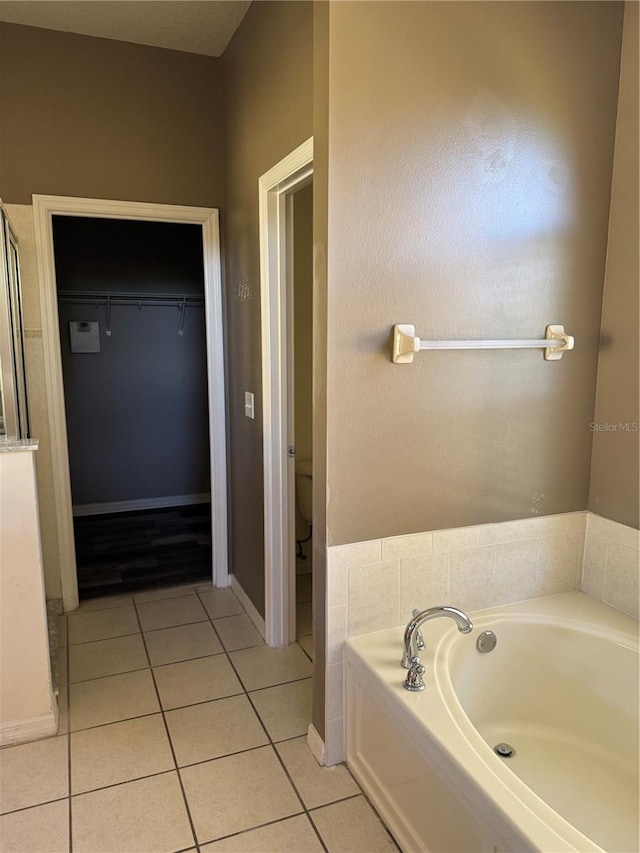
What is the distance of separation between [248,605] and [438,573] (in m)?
1.39

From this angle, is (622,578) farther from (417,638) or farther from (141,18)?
(141,18)

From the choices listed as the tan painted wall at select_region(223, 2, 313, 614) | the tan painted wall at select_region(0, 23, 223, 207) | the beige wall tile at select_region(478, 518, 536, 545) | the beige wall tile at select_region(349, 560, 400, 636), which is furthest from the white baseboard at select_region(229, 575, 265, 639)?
the tan painted wall at select_region(0, 23, 223, 207)

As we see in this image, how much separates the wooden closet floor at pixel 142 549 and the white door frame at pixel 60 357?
0.31m

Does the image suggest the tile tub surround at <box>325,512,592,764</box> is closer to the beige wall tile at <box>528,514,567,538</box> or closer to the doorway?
the beige wall tile at <box>528,514,567,538</box>

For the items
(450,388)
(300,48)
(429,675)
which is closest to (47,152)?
(300,48)

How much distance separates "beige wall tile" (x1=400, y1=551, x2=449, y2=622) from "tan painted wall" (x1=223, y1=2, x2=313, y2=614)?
1.02m

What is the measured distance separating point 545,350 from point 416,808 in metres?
1.46

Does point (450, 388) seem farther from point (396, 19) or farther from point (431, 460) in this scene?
point (396, 19)

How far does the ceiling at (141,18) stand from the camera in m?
2.51

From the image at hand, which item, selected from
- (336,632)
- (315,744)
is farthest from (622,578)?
(315,744)

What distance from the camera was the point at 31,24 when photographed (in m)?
2.67

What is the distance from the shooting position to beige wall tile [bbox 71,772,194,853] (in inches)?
65.6

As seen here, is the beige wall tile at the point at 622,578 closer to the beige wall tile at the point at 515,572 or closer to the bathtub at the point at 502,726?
the bathtub at the point at 502,726

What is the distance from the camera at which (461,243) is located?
72.0 inches
